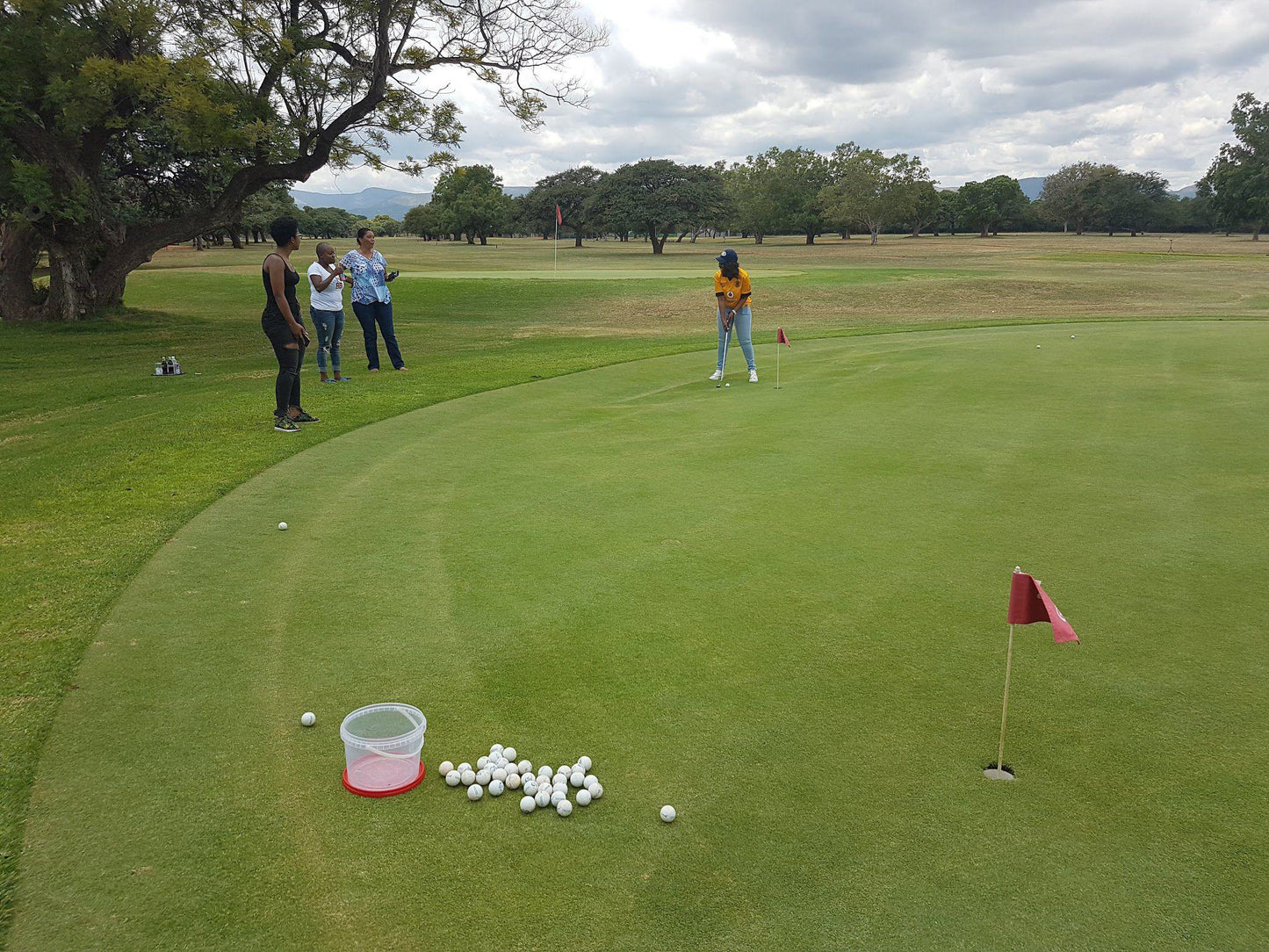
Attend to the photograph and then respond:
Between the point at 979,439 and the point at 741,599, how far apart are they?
543 centimetres

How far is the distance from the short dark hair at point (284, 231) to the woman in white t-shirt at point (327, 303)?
2.71 meters

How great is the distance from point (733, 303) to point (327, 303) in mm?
6370

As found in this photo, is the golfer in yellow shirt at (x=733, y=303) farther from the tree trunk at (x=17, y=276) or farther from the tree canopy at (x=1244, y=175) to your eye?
the tree canopy at (x=1244, y=175)

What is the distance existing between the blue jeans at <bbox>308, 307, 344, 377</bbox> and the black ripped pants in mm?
3388

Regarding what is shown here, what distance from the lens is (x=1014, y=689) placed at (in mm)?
4496

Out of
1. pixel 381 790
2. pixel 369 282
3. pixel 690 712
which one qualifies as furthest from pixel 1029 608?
pixel 369 282

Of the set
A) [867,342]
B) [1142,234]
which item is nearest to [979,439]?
[867,342]

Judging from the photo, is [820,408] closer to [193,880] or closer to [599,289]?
[193,880]

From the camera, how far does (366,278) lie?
48.5ft

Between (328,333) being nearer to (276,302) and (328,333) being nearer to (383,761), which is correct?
(276,302)

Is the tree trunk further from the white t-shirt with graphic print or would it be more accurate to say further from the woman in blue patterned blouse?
the white t-shirt with graphic print

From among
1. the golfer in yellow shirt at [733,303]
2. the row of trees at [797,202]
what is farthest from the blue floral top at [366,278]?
the row of trees at [797,202]

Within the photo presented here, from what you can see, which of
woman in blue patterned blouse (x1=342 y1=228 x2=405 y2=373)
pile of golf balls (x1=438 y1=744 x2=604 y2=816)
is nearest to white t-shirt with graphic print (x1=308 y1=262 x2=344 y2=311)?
woman in blue patterned blouse (x1=342 y1=228 x2=405 y2=373)

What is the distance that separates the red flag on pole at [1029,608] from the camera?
12.2 ft
